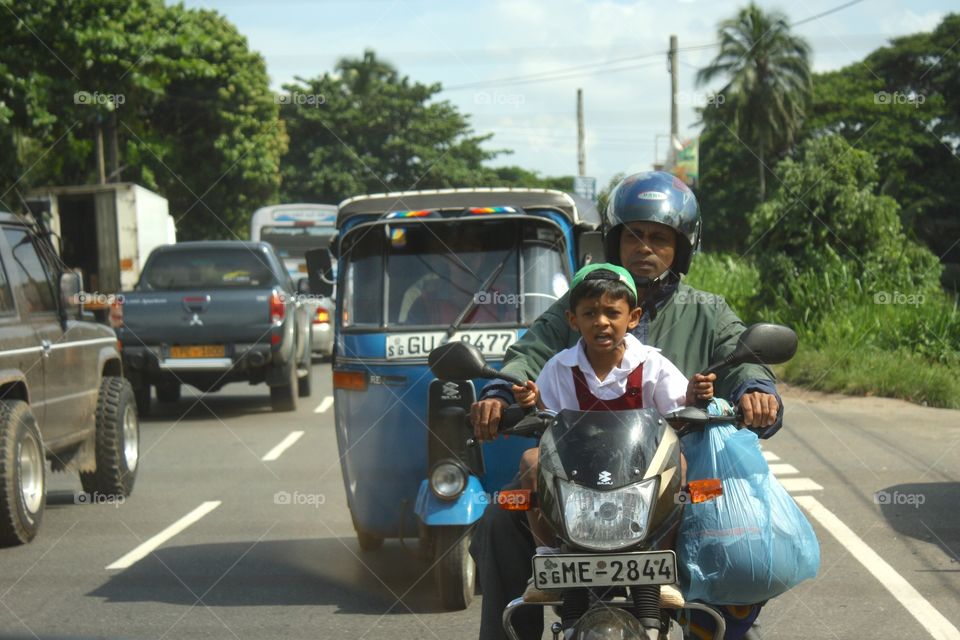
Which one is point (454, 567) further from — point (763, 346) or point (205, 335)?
point (205, 335)

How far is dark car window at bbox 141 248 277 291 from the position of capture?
16.6 m

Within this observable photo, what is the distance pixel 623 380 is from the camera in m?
3.83

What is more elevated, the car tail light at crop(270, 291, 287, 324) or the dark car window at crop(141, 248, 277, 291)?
the dark car window at crop(141, 248, 277, 291)

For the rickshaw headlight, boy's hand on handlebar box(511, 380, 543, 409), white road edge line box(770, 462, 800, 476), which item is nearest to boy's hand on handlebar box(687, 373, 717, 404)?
boy's hand on handlebar box(511, 380, 543, 409)

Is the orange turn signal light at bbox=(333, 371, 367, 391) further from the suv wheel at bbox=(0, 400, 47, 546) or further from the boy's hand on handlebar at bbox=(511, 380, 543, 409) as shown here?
the boy's hand on handlebar at bbox=(511, 380, 543, 409)

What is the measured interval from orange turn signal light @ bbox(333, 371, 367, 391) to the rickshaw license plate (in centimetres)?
18

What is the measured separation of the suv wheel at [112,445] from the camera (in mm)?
9945

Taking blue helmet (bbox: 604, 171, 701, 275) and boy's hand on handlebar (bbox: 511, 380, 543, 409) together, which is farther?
blue helmet (bbox: 604, 171, 701, 275)

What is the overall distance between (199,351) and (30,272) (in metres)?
6.88

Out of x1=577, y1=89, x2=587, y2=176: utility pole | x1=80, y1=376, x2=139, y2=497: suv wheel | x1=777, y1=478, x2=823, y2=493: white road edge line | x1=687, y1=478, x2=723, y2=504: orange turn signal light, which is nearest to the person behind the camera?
x1=687, y1=478, x2=723, y2=504: orange turn signal light

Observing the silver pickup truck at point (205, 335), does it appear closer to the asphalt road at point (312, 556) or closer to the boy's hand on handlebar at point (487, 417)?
the asphalt road at point (312, 556)

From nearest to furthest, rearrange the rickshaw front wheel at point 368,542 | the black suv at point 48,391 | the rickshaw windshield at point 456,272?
the rickshaw windshield at point 456,272 < the rickshaw front wheel at point 368,542 < the black suv at point 48,391

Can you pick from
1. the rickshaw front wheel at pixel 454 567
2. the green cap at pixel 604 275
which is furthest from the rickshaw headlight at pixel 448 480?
the green cap at pixel 604 275

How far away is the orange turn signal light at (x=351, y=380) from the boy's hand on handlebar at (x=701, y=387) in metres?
3.43
